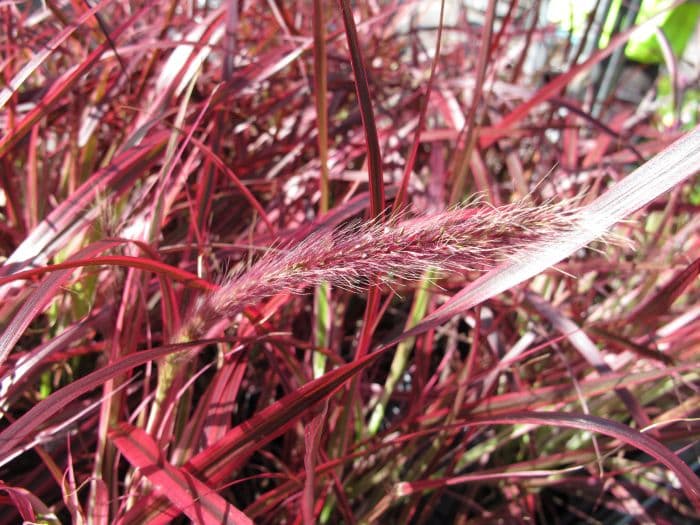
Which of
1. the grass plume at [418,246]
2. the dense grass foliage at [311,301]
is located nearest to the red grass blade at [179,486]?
the dense grass foliage at [311,301]

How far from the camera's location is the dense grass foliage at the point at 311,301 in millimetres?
431

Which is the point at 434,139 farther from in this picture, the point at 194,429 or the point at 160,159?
the point at 194,429

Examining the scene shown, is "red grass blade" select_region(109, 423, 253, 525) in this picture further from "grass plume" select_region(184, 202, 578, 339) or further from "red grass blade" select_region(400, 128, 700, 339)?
"red grass blade" select_region(400, 128, 700, 339)

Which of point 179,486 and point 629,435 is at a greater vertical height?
point 179,486

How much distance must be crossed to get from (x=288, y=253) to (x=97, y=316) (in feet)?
1.17

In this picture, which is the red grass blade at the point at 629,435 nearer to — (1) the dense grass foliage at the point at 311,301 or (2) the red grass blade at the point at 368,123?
(1) the dense grass foliage at the point at 311,301

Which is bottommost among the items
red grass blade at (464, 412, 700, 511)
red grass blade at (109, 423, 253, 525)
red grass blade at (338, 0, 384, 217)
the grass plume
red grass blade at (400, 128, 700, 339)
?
red grass blade at (464, 412, 700, 511)

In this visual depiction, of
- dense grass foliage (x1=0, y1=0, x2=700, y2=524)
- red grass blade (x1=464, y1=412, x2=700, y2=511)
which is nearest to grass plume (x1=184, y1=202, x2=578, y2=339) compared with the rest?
dense grass foliage (x1=0, y1=0, x2=700, y2=524)

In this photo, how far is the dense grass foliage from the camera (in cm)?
43

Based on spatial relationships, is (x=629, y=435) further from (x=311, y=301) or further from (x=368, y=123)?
(x=311, y=301)

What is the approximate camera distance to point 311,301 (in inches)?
34.8

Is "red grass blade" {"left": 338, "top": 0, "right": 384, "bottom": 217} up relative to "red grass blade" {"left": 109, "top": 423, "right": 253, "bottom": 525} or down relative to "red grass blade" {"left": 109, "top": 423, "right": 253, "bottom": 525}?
up

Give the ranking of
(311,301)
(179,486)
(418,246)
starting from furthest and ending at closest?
1. (311,301)
2. (179,486)
3. (418,246)

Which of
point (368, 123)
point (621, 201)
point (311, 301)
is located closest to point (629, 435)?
point (621, 201)
